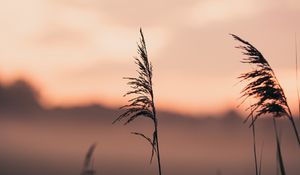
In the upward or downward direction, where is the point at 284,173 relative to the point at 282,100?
downward

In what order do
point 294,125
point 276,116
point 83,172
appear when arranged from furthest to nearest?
point 83,172
point 276,116
point 294,125

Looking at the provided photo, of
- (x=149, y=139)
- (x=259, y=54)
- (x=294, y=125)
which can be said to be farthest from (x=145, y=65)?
(x=294, y=125)

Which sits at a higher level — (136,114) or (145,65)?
(145,65)

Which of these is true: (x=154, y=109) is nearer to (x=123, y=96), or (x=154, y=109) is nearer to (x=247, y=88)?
(x=123, y=96)

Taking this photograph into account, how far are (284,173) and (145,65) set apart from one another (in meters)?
2.47

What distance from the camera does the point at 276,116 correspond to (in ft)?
25.6

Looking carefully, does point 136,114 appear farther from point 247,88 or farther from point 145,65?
point 247,88

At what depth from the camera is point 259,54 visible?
798 centimetres

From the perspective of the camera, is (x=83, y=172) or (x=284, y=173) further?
(x=83, y=172)

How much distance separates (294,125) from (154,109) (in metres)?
2.01

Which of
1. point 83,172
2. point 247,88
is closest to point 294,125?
point 247,88

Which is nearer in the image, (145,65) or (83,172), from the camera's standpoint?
(145,65)

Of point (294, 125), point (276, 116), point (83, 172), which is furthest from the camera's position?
point (83, 172)

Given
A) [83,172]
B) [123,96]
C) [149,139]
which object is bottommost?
[83,172]
